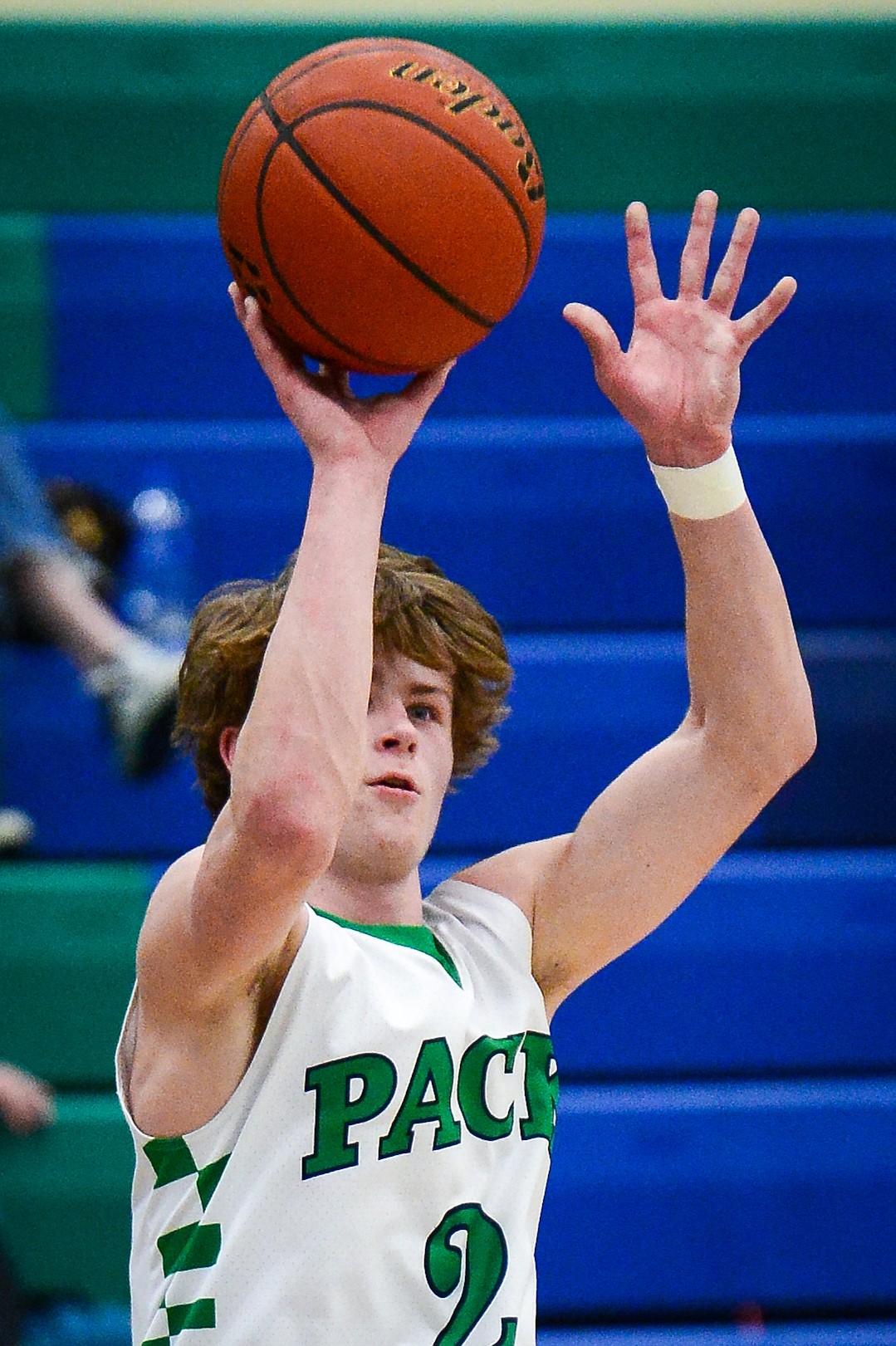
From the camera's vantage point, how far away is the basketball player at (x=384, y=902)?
1.20m

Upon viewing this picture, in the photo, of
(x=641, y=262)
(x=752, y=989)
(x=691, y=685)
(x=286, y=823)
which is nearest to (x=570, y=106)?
(x=752, y=989)

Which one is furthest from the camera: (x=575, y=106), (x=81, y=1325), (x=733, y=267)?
(x=575, y=106)

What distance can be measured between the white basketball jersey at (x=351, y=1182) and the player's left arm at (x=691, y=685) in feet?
0.61

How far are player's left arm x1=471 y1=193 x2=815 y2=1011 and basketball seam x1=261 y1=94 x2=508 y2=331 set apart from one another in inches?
3.7

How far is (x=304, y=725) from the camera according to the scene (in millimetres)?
1171

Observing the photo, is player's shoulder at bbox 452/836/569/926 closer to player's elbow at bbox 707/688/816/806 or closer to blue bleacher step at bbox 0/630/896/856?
player's elbow at bbox 707/688/816/806

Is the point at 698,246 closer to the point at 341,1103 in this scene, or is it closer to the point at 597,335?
the point at 597,335

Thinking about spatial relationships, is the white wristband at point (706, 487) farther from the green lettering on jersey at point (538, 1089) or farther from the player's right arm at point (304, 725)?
the green lettering on jersey at point (538, 1089)

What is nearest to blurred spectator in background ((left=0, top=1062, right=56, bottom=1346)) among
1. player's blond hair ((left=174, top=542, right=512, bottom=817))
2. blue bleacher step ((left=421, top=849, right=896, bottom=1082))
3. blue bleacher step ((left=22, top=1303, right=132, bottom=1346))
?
blue bleacher step ((left=22, top=1303, right=132, bottom=1346))

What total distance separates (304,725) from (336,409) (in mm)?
A: 249

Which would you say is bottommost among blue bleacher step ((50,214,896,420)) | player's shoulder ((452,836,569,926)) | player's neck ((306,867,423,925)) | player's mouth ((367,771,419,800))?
player's neck ((306,867,423,925))

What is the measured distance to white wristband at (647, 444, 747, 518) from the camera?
4.94ft

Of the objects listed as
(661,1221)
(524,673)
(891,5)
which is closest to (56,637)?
(524,673)

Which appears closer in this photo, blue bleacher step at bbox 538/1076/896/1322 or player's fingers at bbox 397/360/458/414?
player's fingers at bbox 397/360/458/414
